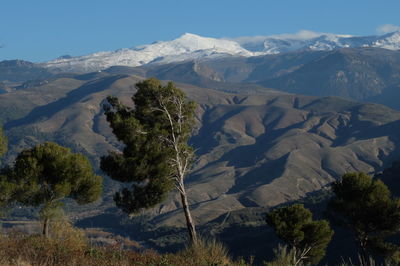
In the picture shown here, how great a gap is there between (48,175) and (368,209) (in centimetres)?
2676

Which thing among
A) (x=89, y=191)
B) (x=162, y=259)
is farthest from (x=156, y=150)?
(x=162, y=259)

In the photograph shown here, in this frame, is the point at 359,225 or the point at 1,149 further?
the point at 359,225

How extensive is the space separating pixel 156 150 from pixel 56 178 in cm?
792

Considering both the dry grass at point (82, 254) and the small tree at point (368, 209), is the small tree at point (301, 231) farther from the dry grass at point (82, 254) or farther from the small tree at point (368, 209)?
the dry grass at point (82, 254)

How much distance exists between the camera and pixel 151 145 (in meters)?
30.5

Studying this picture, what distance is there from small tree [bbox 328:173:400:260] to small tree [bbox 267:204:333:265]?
3.96m

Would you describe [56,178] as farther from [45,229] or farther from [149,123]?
[45,229]

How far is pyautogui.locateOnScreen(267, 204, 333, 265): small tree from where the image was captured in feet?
161

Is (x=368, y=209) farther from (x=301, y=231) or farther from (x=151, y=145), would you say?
(x=151, y=145)

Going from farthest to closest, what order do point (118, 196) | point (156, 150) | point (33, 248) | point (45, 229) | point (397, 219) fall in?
1. point (397, 219)
2. point (118, 196)
3. point (156, 150)
4. point (45, 229)
5. point (33, 248)

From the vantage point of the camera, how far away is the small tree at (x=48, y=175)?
3350cm

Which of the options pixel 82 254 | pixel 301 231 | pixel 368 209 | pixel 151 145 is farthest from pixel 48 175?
pixel 368 209

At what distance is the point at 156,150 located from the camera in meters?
30.5

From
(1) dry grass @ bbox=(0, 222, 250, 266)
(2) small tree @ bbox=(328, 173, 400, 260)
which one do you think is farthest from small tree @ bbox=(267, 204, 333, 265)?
(1) dry grass @ bbox=(0, 222, 250, 266)
